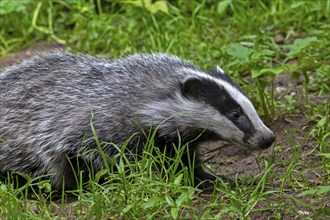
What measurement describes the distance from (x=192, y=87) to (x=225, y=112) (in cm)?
28

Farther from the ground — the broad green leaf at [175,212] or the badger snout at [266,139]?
the broad green leaf at [175,212]

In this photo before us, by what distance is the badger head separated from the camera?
5.63m

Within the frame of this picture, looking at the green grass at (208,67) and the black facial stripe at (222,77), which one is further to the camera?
the black facial stripe at (222,77)

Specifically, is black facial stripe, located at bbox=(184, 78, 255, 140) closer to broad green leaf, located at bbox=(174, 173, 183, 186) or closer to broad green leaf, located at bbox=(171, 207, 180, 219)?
broad green leaf, located at bbox=(174, 173, 183, 186)

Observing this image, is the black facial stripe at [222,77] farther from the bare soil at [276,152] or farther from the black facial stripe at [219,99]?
the bare soil at [276,152]

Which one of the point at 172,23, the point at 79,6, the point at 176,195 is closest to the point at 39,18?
the point at 79,6

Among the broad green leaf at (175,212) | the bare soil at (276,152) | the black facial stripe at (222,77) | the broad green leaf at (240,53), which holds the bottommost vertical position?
the bare soil at (276,152)

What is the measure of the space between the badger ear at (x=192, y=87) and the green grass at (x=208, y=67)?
46 cm

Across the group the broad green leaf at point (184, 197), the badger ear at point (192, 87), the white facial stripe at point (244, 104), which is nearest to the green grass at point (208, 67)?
the broad green leaf at point (184, 197)

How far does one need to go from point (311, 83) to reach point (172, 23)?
1731mm

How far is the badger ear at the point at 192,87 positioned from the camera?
18.7 feet

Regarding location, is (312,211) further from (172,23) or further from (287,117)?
(172,23)

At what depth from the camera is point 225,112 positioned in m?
5.65

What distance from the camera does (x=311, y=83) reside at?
24.5ft
